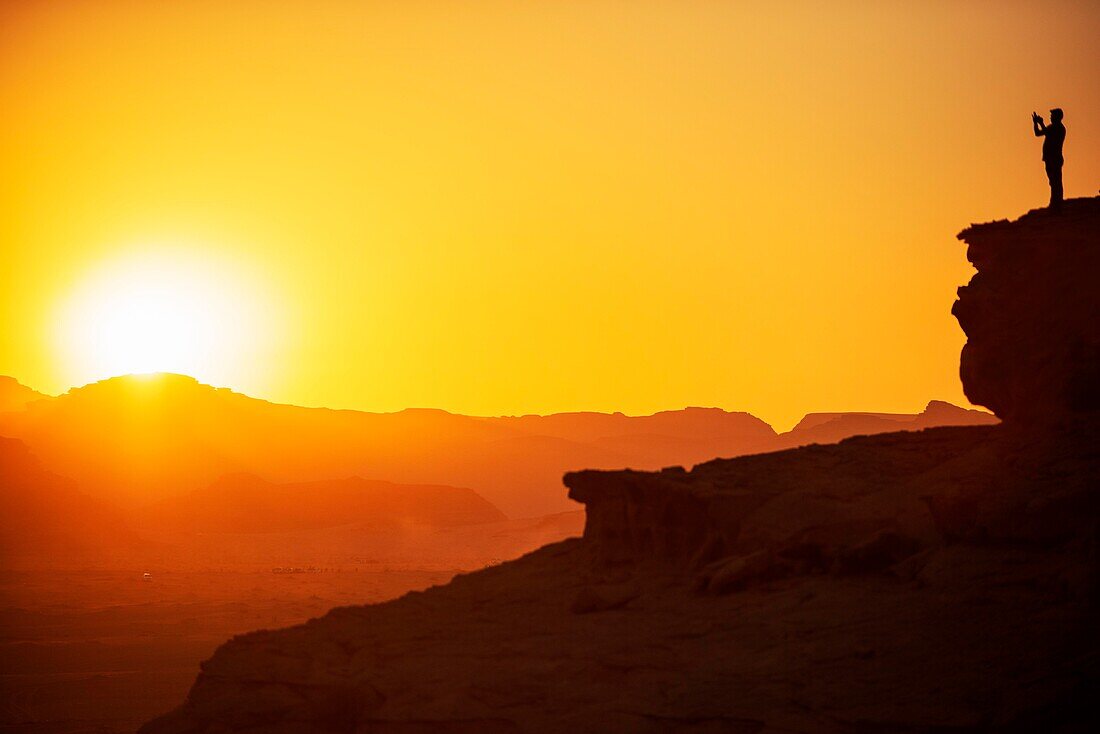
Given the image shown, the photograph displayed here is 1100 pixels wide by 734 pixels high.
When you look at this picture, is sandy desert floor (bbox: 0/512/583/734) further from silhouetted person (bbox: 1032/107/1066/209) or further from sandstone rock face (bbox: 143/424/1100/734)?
silhouetted person (bbox: 1032/107/1066/209)

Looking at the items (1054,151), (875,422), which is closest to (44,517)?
(1054,151)

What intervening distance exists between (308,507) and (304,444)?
55764mm

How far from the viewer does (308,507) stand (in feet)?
307

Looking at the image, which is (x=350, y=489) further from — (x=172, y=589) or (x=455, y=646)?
(x=455, y=646)

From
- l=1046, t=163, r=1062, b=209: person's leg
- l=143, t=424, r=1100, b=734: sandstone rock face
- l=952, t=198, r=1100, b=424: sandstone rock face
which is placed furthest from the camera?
l=1046, t=163, r=1062, b=209: person's leg

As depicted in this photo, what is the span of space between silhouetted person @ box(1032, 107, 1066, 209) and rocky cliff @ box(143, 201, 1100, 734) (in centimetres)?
58

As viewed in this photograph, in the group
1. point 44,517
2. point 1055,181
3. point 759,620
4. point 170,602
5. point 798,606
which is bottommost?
point 759,620

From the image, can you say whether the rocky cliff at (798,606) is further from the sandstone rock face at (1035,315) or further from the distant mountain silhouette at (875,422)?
the distant mountain silhouette at (875,422)

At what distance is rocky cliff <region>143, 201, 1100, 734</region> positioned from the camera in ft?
36.1

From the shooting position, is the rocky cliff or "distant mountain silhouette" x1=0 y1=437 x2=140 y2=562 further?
"distant mountain silhouette" x1=0 y1=437 x2=140 y2=562

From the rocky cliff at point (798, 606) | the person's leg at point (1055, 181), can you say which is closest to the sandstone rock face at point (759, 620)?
the rocky cliff at point (798, 606)

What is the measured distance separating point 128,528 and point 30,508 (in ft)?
29.1

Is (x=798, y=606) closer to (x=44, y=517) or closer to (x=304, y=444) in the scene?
(x=44, y=517)

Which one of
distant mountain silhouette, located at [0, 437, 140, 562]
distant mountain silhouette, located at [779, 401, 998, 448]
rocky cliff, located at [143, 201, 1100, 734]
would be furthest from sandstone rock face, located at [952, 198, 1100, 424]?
distant mountain silhouette, located at [779, 401, 998, 448]
